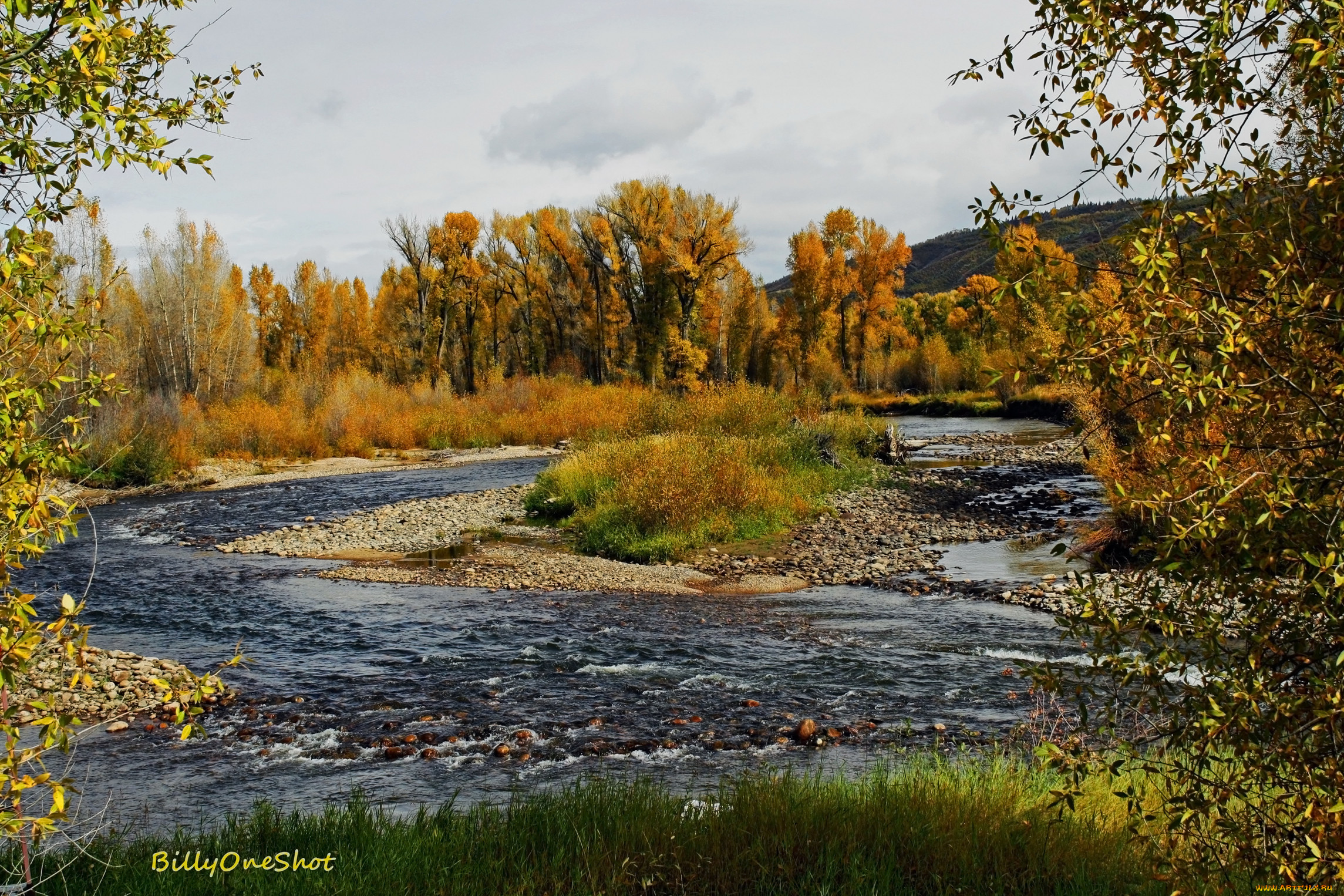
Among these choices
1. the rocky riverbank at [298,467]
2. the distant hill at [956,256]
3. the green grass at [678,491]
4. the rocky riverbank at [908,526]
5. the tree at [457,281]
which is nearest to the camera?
the rocky riverbank at [908,526]

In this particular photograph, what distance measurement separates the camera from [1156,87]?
333 cm

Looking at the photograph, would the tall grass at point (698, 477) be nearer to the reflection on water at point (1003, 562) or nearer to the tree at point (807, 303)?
the reflection on water at point (1003, 562)

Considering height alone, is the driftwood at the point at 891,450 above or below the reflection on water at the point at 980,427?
above

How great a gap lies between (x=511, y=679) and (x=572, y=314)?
52.5 meters

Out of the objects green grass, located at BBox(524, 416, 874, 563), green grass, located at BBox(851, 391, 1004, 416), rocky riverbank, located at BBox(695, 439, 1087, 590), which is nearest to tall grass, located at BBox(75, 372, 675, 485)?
green grass, located at BBox(524, 416, 874, 563)

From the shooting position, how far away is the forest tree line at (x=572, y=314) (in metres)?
45.5

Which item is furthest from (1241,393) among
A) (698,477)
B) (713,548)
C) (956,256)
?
(956,256)

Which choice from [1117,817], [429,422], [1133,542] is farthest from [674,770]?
[429,422]

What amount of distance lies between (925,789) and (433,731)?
4376 mm

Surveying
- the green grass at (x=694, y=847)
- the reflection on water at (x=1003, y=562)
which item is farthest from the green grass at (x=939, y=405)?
the green grass at (x=694, y=847)

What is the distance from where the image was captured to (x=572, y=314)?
60344 mm

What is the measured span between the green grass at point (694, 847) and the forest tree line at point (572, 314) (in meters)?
26.1

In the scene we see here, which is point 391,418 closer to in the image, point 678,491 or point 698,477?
point 698,477

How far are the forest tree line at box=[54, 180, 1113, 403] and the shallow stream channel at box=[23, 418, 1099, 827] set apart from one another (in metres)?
17.8
